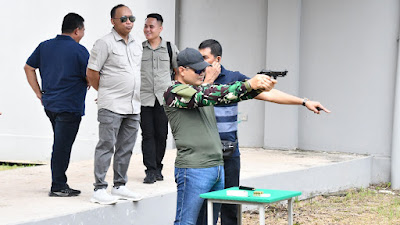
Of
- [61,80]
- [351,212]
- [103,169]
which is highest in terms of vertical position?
[61,80]

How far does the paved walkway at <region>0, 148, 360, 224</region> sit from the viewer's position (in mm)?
5840

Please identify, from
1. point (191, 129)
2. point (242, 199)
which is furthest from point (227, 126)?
point (242, 199)

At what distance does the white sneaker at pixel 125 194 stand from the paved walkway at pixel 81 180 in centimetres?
19

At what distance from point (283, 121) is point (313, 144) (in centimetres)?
54

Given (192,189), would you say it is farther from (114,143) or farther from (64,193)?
(64,193)

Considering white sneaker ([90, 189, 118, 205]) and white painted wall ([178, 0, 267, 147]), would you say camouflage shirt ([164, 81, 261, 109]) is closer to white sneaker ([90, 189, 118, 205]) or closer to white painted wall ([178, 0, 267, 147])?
white sneaker ([90, 189, 118, 205])

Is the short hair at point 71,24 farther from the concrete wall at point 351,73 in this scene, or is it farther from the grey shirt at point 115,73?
the concrete wall at point 351,73

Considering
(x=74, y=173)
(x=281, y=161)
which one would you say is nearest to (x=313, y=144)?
(x=281, y=161)

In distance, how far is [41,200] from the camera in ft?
20.7

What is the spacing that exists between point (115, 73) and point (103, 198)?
3.44 feet

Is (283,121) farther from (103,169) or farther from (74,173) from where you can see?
(103,169)

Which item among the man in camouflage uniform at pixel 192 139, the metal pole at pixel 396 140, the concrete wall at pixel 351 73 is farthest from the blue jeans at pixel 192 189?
the concrete wall at pixel 351 73

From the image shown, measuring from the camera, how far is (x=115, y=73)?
6297mm

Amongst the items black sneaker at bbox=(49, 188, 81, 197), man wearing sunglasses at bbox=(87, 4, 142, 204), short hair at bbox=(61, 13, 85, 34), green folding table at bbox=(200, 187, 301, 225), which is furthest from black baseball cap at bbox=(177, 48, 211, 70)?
black sneaker at bbox=(49, 188, 81, 197)
